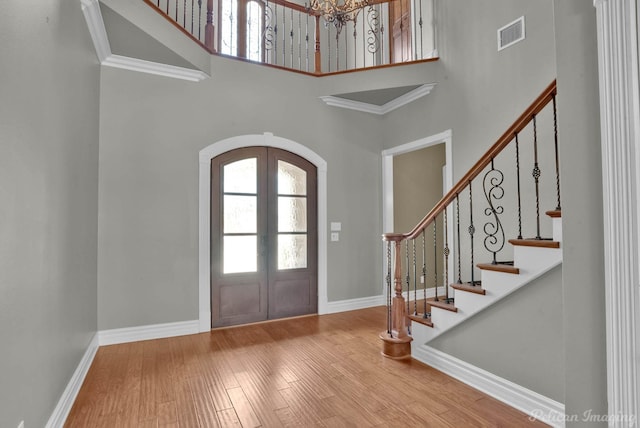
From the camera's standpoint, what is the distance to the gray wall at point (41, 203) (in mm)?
1541

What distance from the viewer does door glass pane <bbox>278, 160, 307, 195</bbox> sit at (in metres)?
4.69

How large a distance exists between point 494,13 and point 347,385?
4.23 meters

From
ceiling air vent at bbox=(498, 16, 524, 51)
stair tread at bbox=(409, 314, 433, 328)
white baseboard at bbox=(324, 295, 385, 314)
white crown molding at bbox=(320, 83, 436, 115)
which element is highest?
ceiling air vent at bbox=(498, 16, 524, 51)

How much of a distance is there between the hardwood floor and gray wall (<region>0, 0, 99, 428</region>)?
18.0 inches

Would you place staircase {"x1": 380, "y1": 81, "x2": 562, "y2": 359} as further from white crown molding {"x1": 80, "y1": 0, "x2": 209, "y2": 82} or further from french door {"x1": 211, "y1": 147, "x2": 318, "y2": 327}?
white crown molding {"x1": 80, "y1": 0, "x2": 209, "y2": 82}

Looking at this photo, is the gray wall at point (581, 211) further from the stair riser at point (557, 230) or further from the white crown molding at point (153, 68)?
the white crown molding at point (153, 68)

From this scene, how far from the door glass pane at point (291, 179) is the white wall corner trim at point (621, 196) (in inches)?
148

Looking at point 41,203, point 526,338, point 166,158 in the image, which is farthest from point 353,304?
point 41,203

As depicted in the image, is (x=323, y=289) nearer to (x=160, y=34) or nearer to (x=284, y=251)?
(x=284, y=251)

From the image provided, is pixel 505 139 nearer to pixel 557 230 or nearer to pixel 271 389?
pixel 557 230

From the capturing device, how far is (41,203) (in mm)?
1947

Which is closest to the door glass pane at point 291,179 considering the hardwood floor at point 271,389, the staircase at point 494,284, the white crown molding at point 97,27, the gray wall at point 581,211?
the hardwood floor at point 271,389

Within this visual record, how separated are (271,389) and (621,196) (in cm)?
259

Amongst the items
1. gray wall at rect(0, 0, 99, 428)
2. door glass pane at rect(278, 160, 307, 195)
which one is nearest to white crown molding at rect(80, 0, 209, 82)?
gray wall at rect(0, 0, 99, 428)
